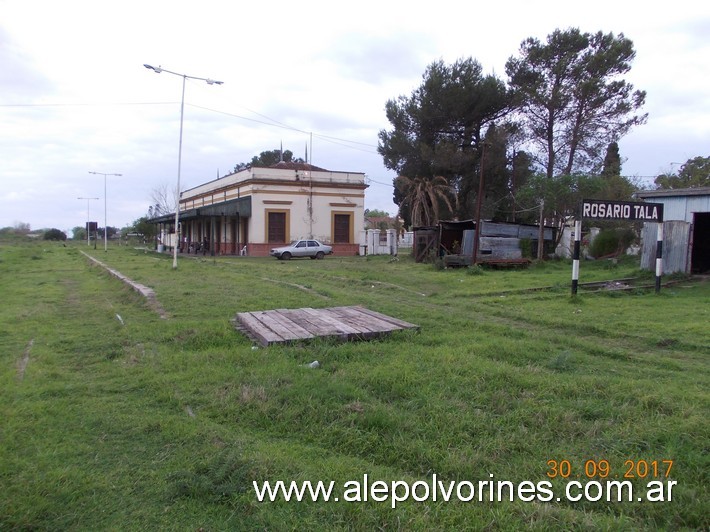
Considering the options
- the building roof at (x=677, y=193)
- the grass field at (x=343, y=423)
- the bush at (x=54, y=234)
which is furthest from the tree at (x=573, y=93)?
the bush at (x=54, y=234)

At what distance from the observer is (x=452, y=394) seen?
4746 mm

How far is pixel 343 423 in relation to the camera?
165 inches

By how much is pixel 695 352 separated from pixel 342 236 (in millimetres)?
37579

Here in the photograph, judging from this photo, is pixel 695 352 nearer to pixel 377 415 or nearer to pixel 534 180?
pixel 377 415

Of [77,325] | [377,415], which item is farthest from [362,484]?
[77,325]

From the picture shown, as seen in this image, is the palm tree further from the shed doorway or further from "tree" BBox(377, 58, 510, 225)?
the shed doorway

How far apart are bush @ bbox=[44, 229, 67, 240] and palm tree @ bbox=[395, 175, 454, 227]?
3243 inches

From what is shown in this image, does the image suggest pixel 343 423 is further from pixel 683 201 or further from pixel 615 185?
pixel 615 185

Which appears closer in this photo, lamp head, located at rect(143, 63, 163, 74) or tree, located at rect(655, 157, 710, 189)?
lamp head, located at rect(143, 63, 163, 74)

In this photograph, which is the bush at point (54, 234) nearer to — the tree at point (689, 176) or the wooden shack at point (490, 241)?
the wooden shack at point (490, 241)

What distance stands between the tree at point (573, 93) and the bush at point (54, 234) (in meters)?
89.9

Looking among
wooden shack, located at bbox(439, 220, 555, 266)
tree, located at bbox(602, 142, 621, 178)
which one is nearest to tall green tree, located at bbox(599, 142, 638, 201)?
tree, located at bbox(602, 142, 621, 178)

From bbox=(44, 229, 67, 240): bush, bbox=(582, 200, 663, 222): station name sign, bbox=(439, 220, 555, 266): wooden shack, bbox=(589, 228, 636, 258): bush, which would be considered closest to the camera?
bbox=(582, 200, 663, 222): station name sign

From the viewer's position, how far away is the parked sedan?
3531 centimetres
